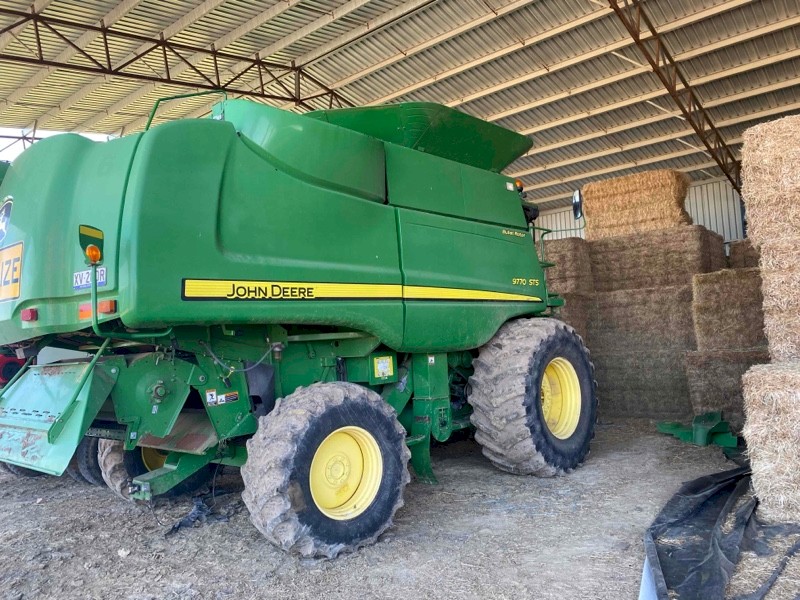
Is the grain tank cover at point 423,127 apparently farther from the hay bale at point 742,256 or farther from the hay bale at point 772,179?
the hay bale at point 742,256

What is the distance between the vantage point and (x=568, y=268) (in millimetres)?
9047

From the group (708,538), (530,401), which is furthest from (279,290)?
(708,538)

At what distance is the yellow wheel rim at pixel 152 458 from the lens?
195 inches

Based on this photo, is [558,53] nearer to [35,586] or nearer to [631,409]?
[631,409]

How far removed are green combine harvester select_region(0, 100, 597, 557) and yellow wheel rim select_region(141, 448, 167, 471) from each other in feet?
0.04

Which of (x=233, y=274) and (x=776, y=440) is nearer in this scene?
(x=233, y=274)

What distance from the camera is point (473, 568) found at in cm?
353

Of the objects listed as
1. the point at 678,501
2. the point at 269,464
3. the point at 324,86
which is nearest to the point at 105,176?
the point at 269,464

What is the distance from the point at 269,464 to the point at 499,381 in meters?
2.20

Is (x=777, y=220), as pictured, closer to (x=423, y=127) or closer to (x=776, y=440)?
(x=776, y=440)

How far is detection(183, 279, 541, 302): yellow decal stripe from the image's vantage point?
11.7ft

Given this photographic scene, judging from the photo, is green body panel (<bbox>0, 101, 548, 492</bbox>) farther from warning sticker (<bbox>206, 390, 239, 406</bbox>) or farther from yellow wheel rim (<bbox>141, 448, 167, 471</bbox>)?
yellow wheel rim (<bbox>141, 448, 167, 471</bbox>)

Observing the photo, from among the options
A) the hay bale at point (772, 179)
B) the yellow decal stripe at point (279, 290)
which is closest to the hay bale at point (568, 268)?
the hay bale at point (772, 179)

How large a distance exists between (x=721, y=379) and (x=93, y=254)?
5.99 meters
